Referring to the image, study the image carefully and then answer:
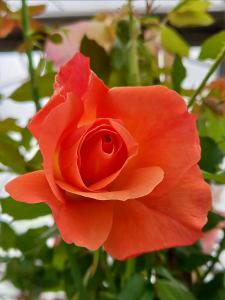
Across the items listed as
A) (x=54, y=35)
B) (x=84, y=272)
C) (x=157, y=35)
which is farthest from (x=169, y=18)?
(x=84, y=272)

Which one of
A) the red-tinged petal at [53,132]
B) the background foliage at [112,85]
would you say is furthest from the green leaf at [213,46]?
the red-tinged petal at [53,132]

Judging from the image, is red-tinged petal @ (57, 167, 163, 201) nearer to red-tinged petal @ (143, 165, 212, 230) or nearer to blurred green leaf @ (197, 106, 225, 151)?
red-tinged petal @ (143, 165, 212, 230)

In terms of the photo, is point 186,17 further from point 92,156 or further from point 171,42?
point 92,156

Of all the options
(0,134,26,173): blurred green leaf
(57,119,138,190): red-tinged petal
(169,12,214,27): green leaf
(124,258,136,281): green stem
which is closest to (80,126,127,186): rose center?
(57,119,138,190): red-tinged petal

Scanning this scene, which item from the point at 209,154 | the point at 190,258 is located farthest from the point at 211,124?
the point at 190,258

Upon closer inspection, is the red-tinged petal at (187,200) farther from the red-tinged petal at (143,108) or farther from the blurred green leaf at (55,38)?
the blurred green leaf at (55,38)

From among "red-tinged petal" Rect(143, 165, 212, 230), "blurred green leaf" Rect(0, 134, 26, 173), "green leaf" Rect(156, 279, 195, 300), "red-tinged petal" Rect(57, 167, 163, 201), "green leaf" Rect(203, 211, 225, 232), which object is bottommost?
"green leaf" Rect(203, 211, 225, 232)

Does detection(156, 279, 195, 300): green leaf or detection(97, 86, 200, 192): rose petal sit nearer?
detection(97, 86, 200, 192): rose petal
